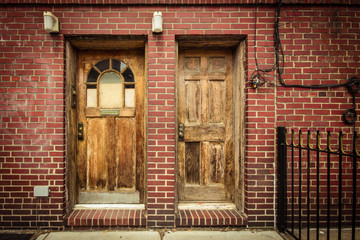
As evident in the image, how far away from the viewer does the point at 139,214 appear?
2967 mm

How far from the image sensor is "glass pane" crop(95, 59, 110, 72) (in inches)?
128

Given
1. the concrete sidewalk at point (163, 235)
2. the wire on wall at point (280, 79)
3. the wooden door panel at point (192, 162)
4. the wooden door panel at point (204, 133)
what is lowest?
the concrete sidewalk at point (163, 235)

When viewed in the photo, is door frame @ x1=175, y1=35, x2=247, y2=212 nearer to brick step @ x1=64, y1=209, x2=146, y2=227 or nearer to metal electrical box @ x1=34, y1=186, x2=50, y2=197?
brick step @ x1=64, y1=209, x2=146, y2=227

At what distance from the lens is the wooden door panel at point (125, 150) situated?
3.23 meters

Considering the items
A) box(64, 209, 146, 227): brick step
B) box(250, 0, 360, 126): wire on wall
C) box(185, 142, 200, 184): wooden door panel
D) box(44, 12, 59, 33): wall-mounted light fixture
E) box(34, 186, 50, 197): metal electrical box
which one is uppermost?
box(44, 12, 59, 33): wall-mounted light fixture

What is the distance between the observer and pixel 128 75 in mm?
3262

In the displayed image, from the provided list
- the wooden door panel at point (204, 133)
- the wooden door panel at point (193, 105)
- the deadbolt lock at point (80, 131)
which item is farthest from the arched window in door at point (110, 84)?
the wooden door panel at point (204, 133)

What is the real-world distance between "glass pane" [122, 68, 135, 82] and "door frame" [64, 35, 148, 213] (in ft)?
0.74

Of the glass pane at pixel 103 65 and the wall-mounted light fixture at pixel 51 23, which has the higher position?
the wall-mounted light fixture at pixel 51 23

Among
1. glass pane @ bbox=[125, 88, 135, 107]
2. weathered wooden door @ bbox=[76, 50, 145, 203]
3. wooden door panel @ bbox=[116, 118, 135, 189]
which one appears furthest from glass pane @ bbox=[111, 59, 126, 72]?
wooden door panel @ bbox=[116, 118, 135, 189]

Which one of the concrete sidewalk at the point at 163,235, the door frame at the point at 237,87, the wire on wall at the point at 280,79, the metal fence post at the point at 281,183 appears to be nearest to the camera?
the concrete sidewalk at the point at 163,235

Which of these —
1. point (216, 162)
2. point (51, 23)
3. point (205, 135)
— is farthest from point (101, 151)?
point (51, 23)

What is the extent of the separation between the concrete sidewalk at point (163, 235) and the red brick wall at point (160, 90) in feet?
0.49

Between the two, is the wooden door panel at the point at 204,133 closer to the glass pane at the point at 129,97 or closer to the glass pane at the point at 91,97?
the glass pane at the point at 129,97
